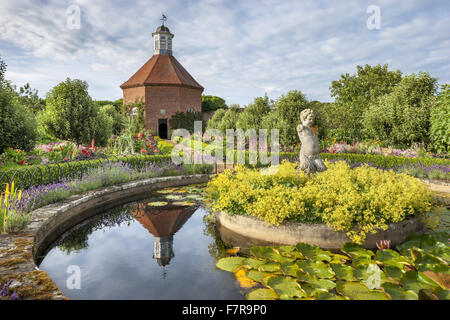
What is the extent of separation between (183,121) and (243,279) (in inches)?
1031

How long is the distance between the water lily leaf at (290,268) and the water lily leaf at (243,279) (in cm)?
44

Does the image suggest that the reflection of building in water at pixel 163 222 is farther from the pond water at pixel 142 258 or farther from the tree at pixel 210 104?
the tree at pixel 210 104

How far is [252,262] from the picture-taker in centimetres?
392

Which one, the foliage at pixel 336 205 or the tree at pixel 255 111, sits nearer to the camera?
the foliage at pixel 336 205

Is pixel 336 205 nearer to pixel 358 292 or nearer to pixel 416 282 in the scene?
pixel 416 282

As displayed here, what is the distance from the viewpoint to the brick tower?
28.4 meters

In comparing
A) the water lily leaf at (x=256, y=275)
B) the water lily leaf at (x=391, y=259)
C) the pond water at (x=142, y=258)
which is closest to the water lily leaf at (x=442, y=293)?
the water lily leaf at (x=391, y=259)

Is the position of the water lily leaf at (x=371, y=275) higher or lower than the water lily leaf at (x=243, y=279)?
higher

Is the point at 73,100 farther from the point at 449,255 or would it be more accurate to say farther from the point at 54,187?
the point at 449,255

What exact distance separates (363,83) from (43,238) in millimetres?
37827

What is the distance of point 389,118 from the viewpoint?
15.5 m

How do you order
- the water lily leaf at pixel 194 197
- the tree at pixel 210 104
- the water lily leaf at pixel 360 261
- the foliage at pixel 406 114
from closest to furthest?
the water lily leaf at pixel 360 261, the water lily leaf at pixel 194 197, the foliage at pixel 406 114, the tree at pixel 210 104

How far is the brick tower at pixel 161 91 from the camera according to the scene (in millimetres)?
28391

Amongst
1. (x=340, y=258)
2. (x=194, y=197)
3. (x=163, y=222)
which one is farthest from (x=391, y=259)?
(x=194, y=197)
